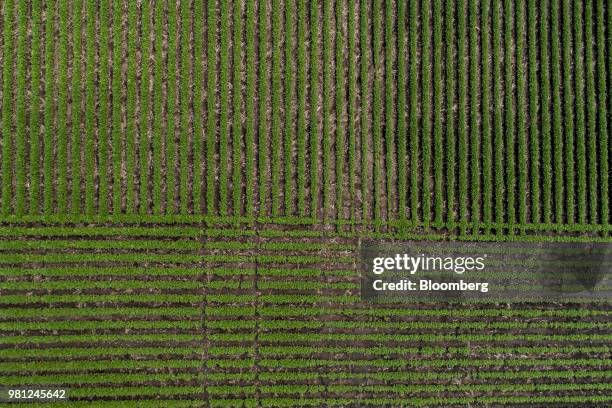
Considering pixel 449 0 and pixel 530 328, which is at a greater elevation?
pixel 449 0

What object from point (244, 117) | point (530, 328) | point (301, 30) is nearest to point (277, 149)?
point (244, 117)

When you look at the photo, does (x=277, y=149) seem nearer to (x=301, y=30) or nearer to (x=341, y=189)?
(x=341, y=189)

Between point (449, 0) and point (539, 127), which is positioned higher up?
point (449, 0)

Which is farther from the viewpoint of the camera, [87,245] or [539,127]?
[539,127]

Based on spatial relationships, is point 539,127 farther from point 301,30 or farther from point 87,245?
point 87,245

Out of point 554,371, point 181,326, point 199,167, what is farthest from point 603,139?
point 181,326

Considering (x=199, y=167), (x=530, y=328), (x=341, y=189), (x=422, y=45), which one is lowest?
(x=530, y=328)
